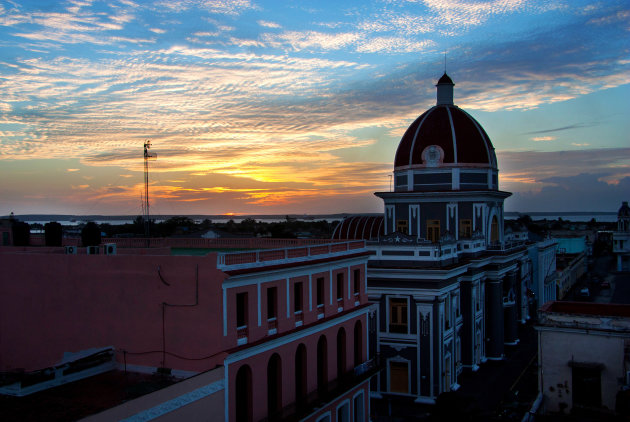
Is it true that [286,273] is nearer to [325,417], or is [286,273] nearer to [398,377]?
[325,417]

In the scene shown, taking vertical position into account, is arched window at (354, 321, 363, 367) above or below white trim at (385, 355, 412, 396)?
above

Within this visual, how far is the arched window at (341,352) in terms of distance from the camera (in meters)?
23.0

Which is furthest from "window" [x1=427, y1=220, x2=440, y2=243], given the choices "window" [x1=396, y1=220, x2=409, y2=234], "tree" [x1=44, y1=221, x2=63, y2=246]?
"tree" [x1=44, y1=221, x2=63, y2=246]

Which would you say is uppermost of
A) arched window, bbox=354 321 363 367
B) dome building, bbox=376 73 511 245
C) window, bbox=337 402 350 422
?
dome building, bbox=376 73 511 245

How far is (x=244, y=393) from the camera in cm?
1723

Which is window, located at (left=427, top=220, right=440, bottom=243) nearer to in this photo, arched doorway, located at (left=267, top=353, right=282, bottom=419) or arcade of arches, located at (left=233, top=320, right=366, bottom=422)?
arcade of arches, located at (left=233, top=320, right=366, bottom=422)

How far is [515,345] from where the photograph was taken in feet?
138

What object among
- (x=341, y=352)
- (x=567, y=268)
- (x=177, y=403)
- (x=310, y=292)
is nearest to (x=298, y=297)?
(x=310, y=292)

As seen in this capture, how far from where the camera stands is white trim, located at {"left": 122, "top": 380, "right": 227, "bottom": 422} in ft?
43.4

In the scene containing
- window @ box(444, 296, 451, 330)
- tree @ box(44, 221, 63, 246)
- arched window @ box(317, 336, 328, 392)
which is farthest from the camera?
window @ box(444, 296, 451, 330)

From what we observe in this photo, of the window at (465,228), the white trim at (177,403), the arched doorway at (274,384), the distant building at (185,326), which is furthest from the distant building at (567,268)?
the white trim at (177,403)

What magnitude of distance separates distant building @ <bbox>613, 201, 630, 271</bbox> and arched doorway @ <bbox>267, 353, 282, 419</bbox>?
81813mm

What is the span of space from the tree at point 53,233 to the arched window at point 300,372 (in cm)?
1128

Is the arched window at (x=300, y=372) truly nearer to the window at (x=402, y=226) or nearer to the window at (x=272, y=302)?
the window at (x=272, y=302)
